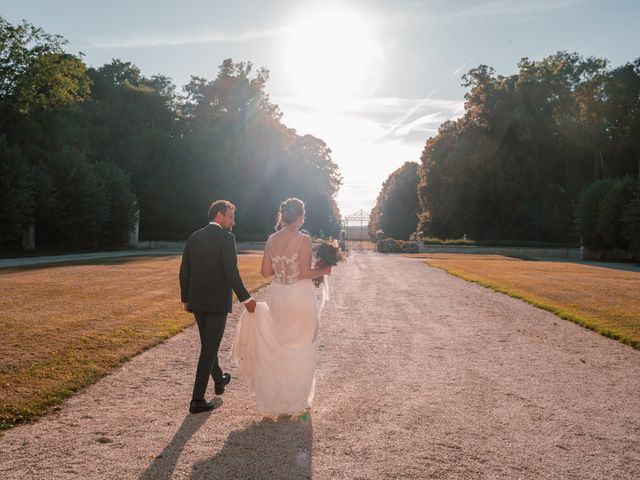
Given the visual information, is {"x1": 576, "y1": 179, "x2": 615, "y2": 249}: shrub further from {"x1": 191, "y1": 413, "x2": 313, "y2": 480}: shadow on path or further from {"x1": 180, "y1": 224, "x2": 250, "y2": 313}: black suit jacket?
{"x1": 191, "y1": 413, "x2": 313, "y2": 480}: shadow on path

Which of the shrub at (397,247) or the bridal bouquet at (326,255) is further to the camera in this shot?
the shrub at (397,247)

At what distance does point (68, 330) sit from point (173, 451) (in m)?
6.89

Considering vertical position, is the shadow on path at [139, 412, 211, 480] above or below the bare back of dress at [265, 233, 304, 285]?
below

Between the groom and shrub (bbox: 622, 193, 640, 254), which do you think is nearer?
the groom

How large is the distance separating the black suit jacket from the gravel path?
1.14m

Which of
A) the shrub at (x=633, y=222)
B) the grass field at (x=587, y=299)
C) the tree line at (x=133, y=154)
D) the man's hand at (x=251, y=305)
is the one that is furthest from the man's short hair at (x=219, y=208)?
the shrub at (x=633, y=222)

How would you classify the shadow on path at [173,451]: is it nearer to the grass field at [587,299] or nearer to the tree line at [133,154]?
the grass field at [587,299]

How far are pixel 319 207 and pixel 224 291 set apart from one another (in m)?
69.3

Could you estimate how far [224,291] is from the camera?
6.26 metres

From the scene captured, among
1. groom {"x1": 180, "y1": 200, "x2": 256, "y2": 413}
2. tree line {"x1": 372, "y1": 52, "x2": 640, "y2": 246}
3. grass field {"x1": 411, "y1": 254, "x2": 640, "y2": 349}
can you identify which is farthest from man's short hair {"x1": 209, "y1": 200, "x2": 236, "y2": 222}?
tree line {"x1": 372, "y1": 52, "x2": 640, "y2": 246}

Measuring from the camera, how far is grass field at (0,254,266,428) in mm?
6964

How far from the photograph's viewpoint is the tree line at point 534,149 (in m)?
62.2

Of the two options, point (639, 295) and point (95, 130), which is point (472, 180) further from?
point (639, 295)

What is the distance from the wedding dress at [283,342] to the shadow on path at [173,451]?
65cm
